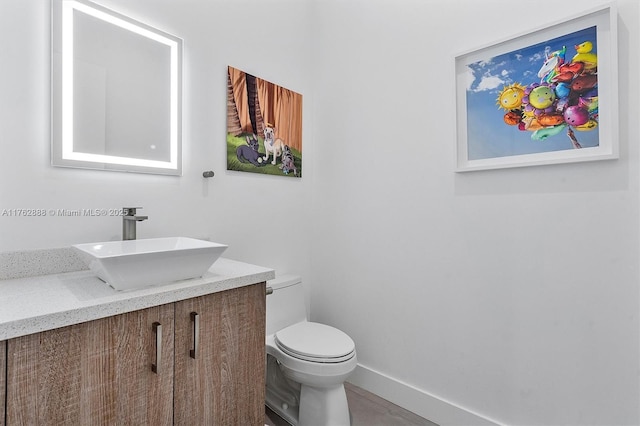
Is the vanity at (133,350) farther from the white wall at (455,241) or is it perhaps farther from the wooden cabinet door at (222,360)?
the white wall at (455,241)

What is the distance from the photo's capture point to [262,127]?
196 centimetres

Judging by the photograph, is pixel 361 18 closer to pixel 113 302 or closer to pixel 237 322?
pixel 237 322

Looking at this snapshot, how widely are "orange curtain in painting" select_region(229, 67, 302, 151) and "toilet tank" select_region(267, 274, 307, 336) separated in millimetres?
874

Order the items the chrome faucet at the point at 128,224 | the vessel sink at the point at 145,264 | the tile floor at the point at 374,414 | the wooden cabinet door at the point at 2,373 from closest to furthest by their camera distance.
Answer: the wooden cabinet door at the point at 2,373
the vessel sink at the point at 145,264
the chrome faucet at the point at 128,224
the tile floor at the point at 374,414

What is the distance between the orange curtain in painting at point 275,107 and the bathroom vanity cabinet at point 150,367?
1.08 metres

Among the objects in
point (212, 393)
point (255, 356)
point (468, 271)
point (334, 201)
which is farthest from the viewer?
point (334, 201)

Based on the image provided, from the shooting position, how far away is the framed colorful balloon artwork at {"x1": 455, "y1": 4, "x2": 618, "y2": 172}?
1243mm

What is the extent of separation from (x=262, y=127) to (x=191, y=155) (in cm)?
49

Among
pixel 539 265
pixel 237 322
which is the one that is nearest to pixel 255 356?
pixel 237 322

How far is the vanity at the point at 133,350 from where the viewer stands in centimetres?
79

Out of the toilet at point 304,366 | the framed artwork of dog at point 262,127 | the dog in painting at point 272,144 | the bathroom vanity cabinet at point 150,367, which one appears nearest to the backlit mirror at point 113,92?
the framed artwork of dog at point 262,127

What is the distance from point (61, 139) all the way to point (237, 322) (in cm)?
98

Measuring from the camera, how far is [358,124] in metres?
2.04

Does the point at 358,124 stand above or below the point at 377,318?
above
